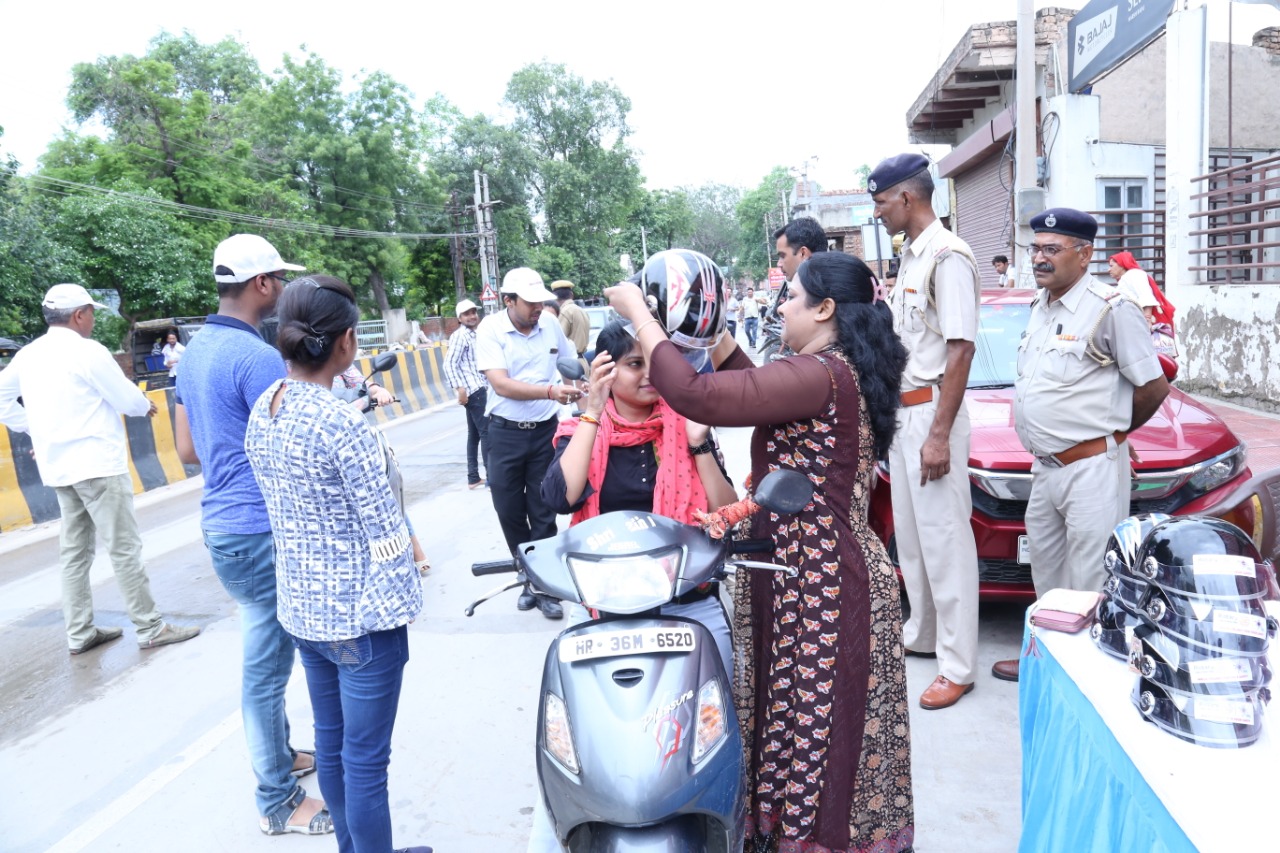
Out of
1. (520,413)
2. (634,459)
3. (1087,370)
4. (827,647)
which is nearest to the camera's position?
(827,647)

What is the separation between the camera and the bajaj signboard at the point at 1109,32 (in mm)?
10117

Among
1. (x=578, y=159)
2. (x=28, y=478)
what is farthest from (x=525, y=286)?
(x=578, y=159)

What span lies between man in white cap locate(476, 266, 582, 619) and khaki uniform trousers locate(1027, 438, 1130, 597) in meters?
2.46

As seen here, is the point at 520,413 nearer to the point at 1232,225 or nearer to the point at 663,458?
the point at 663,458

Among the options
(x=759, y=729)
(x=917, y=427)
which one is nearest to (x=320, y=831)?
(x=759, y=729)

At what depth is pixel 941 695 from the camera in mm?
3631

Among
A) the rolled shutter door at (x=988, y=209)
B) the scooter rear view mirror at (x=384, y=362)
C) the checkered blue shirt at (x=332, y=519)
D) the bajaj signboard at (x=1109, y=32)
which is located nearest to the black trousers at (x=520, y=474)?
the scooter rear view mirror at (x=384, y=362)

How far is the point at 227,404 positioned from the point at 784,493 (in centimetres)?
211

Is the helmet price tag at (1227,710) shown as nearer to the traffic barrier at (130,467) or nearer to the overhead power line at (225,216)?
the traffic barrier at (130,467)

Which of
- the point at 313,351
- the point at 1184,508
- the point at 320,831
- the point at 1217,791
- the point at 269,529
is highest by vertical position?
the point at 313,351

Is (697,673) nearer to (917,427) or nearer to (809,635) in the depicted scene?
(809,635)

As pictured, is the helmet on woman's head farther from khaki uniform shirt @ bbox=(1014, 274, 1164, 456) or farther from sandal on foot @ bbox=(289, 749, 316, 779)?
sandal on foot @ bbox=(289, 749, 316, 779)

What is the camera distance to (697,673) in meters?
2.05

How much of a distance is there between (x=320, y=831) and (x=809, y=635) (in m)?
2.04
